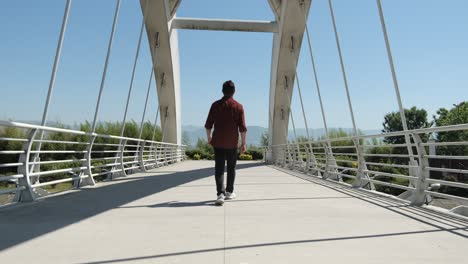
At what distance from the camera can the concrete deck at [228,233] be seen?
7.32 feet

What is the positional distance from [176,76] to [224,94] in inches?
596

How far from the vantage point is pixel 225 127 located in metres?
4.66

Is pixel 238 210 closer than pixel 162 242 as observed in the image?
No

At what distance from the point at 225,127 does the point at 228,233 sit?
6.46 feet

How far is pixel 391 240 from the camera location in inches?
105

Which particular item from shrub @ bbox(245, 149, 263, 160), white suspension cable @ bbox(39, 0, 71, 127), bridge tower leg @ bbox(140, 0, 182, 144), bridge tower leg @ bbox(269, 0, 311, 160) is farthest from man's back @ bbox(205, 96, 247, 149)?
shrub @ bbox(245, 149, 263, 160)

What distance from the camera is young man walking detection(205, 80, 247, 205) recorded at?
15.3 feet

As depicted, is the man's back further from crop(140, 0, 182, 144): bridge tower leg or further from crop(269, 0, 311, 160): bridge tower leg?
crop(269, 0, 311, 160): bridge tower leg

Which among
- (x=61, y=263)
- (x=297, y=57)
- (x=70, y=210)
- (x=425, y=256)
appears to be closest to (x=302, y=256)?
(x=425, y=256)

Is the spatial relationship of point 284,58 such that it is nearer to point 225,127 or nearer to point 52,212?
point 225,127

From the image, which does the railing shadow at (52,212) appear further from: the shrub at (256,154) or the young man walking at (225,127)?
the shrub at (256,154)

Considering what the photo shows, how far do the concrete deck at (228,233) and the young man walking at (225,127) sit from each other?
46 cm

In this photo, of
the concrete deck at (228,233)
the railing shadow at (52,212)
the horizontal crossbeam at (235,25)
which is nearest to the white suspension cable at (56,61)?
the railing shadow at (52,212)

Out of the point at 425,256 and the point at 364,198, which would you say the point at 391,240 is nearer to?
the point at 425,256
